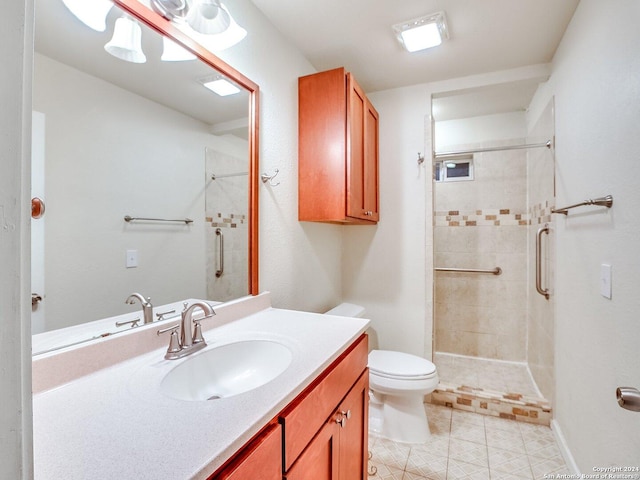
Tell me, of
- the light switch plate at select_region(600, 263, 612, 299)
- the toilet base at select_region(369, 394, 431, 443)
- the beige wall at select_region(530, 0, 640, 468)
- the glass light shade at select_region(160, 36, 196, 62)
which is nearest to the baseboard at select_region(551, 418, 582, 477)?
the beige wall at select_region(530, 0, 640, 468)

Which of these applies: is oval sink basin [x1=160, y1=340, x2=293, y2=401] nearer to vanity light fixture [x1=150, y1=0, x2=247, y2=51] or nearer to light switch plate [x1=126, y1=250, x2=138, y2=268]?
light switch plate [x1=126, y1=250, x2=138, y2=268]

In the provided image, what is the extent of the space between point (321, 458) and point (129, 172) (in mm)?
1075

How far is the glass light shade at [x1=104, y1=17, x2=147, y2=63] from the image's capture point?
3.14 feet

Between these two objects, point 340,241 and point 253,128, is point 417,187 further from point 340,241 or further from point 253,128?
point 253,128

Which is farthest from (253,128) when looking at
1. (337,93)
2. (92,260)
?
(92,260)

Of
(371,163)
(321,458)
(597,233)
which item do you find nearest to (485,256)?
(371,163)

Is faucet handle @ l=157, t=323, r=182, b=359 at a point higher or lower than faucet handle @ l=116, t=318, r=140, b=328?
lower

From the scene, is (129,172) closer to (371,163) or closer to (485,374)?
(371,163)

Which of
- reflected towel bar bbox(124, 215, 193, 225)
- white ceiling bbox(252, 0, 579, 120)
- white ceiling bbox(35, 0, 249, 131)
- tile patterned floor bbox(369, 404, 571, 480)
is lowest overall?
tile patterned floor bbox(369, 404, 571, 480)

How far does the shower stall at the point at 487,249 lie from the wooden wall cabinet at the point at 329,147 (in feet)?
3.03

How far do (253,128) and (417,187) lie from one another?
54.9 inches

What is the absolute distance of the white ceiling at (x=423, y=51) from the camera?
1.56 metres

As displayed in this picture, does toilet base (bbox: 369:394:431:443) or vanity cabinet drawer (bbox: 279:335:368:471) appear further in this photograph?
toilet base (bbox: 369:394:431:443)

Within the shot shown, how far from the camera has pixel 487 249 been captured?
114 inches
